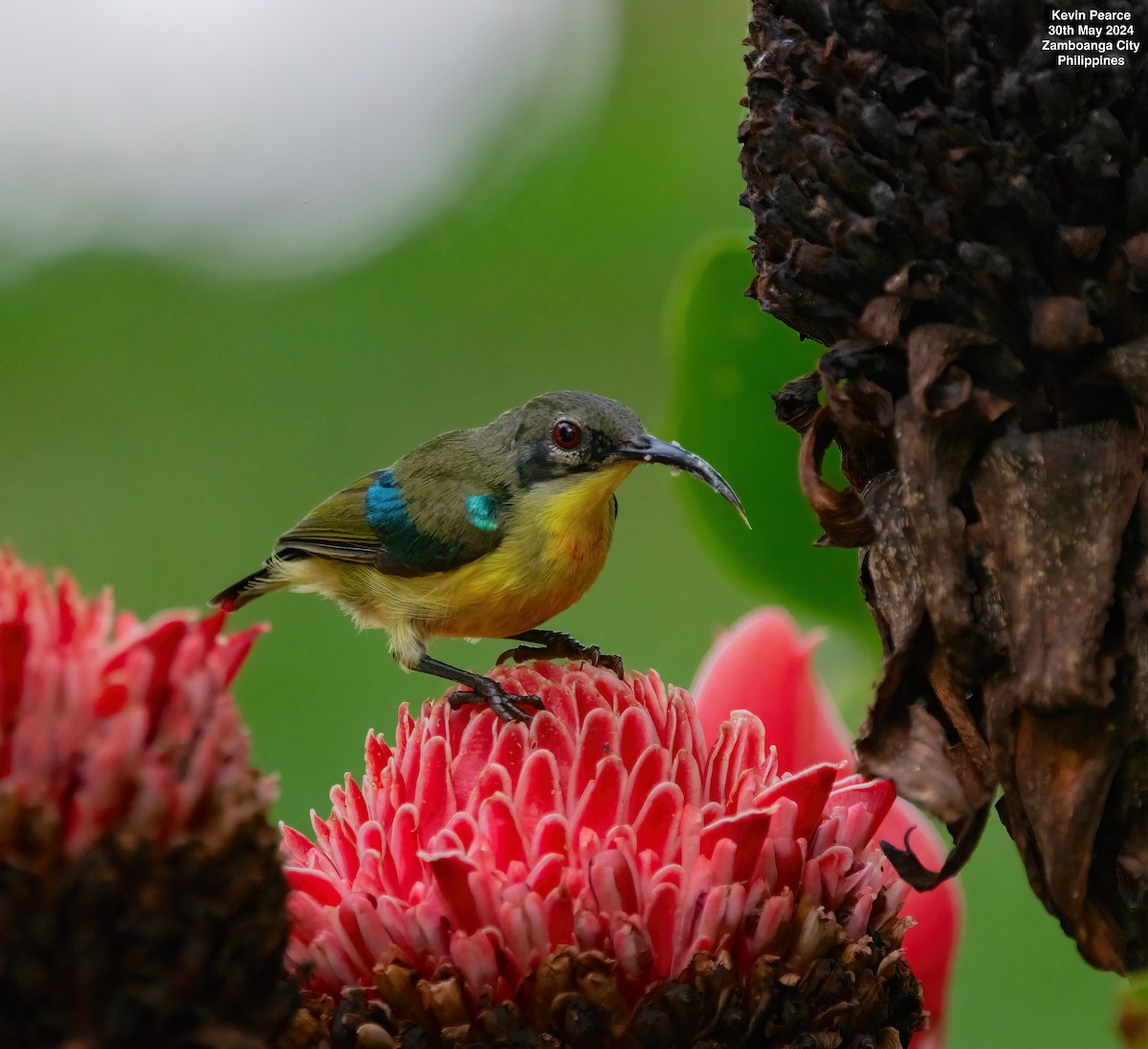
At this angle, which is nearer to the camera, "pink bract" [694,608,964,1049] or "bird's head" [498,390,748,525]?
"pink bract" [694,608,964,1049]

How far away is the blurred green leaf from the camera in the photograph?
38.7 inches

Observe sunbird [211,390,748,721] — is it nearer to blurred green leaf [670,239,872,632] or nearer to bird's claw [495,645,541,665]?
blurred green leaf [670,239,872,632]

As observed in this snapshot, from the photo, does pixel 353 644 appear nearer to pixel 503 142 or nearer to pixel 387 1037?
pixel 503 142

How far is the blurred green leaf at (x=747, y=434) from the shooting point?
0.98 metres

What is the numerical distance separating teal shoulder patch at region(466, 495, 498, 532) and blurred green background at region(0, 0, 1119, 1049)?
32.1 inches

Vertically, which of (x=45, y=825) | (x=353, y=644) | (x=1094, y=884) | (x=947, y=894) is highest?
(x=45, y=825)

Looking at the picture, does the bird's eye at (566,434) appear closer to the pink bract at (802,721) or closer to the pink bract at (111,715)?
the pink bract at (802,721)

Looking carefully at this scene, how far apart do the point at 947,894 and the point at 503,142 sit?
67.3 inches

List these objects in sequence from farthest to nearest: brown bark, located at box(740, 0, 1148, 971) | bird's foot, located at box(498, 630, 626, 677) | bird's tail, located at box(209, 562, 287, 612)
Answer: bird's tail, located at box(209, 562, 287, 612) → bird's foot, located at box(498, 630, 626, 677) → brown bark, located at box(740, 0, 1148, 971)

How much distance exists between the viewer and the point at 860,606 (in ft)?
3.40

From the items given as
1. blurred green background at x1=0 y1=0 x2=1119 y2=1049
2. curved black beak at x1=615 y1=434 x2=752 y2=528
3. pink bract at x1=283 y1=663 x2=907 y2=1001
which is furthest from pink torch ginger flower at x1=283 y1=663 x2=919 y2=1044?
blurred green background at x1=0 y1=0 x2=1119 y2=1049

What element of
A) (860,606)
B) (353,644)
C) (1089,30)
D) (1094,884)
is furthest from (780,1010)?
(353,644)

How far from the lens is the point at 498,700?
0.64m

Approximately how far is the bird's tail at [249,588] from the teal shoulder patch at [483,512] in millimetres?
208
